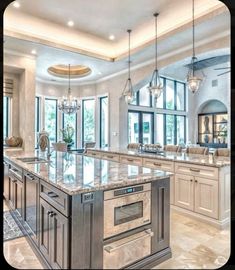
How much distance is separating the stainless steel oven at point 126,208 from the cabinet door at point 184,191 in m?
1.39

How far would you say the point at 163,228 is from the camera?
2107mm

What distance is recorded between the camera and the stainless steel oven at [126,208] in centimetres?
172

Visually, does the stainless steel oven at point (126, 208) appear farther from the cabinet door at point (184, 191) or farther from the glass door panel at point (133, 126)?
the glass door panel at point (133, 126)

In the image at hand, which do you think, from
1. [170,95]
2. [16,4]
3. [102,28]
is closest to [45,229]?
[16,4]

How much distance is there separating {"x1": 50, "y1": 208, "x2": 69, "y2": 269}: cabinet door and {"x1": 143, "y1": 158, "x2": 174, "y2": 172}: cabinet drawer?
6.91ft

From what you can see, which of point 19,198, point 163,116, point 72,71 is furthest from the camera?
point 163,116

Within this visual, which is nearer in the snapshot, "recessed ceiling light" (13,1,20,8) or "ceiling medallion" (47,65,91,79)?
"recessed ceiling light" (13,1,20,8)

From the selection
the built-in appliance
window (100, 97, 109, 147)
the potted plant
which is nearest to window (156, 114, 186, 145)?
window (100, 97, 109, 147)

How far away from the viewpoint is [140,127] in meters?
8.21

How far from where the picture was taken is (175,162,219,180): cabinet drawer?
2869 millimetres

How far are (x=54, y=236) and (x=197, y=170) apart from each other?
6.87 ft

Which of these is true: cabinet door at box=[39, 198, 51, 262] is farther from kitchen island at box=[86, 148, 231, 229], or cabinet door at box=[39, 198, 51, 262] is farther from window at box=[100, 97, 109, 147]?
window at box=[100, 97, 109, 147]

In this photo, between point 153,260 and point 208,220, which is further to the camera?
point 208,220

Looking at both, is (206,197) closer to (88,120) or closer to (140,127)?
(140,127)
